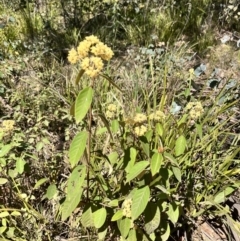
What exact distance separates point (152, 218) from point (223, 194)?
16.3 inches

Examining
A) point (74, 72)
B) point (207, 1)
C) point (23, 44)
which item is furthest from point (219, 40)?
point (23, 44)

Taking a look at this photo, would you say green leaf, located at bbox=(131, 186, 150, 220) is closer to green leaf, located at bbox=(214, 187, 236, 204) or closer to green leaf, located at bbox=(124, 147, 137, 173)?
green leaf, located at bbox=(124, 147, 137, 173)

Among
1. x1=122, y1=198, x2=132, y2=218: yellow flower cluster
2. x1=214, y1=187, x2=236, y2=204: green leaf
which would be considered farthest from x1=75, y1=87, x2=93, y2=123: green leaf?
x1=214, y1=187, x2=236, y2=204: green leaf

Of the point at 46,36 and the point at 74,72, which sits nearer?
the point at 74,72

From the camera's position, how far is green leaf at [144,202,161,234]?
1412 mm

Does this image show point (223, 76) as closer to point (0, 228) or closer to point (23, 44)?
point (23, 44)

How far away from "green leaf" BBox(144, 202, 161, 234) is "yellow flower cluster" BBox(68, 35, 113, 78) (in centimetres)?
60

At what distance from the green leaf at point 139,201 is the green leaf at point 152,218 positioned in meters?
0.14

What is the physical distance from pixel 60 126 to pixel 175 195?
87 cm

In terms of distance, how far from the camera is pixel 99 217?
1438 millimetres

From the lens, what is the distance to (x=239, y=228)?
168 cm

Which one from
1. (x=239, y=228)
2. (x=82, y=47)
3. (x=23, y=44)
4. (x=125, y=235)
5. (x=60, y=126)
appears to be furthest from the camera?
(x=23, y=44)

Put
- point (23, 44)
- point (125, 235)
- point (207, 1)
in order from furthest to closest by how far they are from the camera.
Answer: point (207, 1) < point (23, 44) < point (125, 235)

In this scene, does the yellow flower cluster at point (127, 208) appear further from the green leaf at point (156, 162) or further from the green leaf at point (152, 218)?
the green leaf at point (156, 162)
